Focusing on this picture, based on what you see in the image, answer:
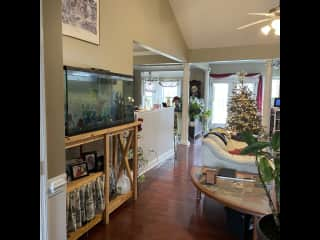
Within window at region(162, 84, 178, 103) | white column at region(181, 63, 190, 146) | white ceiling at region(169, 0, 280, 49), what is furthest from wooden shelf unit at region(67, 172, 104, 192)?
window at region(162, 84, 178, 103)

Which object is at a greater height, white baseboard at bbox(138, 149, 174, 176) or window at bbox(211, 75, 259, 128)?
window at bbox(211, 75, 259, 128)

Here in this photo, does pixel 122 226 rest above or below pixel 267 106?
below

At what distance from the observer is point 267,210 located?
8.01 ft

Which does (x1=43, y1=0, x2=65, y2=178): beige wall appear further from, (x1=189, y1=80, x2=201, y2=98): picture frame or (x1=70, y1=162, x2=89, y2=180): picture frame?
(x1=189, y1=80, x2=201, y2=98): picture frame

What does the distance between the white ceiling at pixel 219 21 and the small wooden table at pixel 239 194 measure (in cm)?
369

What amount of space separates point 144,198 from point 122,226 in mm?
808

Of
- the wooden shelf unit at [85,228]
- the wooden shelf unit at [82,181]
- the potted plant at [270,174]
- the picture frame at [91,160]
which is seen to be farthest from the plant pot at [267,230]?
the picture frame at [91,160]

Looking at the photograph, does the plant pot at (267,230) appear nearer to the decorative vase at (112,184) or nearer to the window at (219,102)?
the decorative vase at (112,184)

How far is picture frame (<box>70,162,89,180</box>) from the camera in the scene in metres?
2.74

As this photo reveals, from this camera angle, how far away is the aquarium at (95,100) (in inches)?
97.3

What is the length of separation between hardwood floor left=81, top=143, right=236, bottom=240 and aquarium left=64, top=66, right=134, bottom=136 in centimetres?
112
